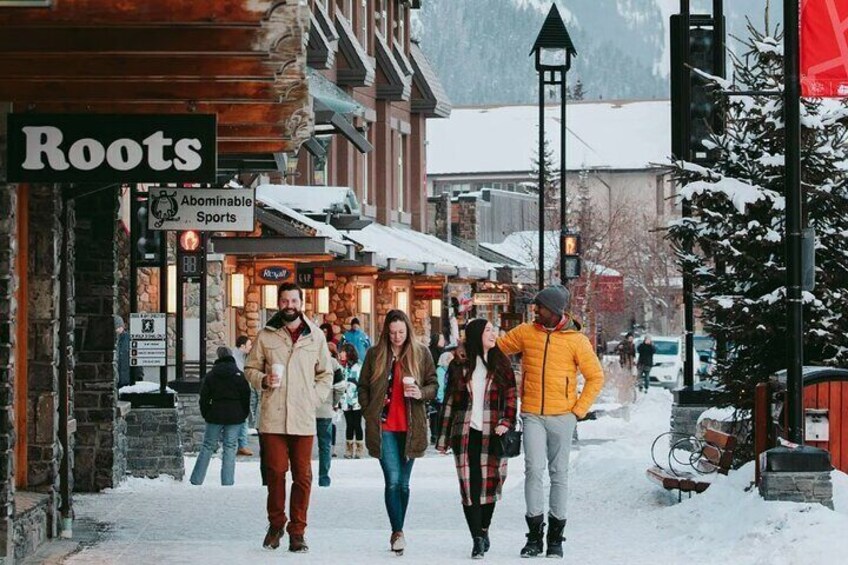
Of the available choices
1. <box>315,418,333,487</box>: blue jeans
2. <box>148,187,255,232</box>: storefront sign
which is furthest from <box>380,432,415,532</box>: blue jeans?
<box>315,418,333,487</box>: blue jeans

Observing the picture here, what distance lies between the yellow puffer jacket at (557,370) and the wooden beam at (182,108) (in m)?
2.25

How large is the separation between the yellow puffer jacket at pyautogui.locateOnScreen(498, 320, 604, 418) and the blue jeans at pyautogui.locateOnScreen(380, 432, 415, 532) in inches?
39.6

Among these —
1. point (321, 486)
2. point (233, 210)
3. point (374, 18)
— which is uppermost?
point (374, 18)

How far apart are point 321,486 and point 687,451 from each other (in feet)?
13.6

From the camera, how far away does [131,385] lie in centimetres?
2091

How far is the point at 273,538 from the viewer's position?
1363 cm

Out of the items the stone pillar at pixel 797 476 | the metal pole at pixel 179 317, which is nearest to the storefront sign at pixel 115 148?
the stone pillar at pixel 797 476

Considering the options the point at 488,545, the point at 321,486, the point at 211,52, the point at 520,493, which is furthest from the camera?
the point at 321,486

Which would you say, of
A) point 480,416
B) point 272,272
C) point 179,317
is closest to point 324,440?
point 179,317

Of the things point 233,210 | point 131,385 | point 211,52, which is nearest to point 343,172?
point 131,385

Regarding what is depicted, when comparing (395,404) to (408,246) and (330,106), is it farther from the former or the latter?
(408,246)

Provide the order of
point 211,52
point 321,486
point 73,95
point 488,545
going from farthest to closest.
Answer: point 321,486 < point 488,545 < point 73,95 < point 211,52

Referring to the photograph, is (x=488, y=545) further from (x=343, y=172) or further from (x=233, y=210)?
(x=343, y=172)

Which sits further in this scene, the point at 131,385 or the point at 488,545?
the point at 131,385
